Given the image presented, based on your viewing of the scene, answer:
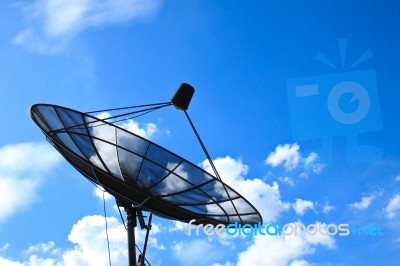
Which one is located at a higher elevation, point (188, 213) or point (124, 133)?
point (124, 133)

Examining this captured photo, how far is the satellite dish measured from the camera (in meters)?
14.7

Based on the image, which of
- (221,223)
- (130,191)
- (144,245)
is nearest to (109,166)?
(130,191)

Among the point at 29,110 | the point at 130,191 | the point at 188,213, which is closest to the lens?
the point at 29,110

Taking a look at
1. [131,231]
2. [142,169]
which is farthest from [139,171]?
[131,231]

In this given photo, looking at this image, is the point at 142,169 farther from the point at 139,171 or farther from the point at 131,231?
the point at 131,231

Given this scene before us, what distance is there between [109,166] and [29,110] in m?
2.74

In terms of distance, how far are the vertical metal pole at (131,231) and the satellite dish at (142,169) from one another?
226 mm

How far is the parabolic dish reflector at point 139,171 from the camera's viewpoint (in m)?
14.7

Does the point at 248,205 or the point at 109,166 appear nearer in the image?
the point at 109,166

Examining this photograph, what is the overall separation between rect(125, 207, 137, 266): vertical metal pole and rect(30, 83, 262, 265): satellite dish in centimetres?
23

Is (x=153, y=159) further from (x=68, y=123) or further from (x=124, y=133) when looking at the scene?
(x=68, y=123)

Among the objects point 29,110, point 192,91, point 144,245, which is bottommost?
point 144,245

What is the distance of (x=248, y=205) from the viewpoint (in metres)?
17.0

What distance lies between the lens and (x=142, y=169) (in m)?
15.9
